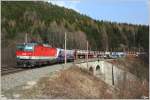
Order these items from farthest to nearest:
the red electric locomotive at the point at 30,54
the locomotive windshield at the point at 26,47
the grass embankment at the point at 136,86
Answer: the locomotive windshield at the point at 26,47, the red electric locomotive at the point at 30,54, the grass embankment at the point at 136,86

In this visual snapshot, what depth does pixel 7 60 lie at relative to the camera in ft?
173

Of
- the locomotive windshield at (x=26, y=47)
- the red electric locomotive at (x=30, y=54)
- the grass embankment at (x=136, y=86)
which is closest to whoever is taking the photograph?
the grass embankment at (x=136, y=86)

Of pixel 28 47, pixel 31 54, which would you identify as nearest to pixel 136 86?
pixel 31 54

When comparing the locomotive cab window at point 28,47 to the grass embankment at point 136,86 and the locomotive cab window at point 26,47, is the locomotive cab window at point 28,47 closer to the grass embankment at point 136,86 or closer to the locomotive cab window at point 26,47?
the locomotive cab window at point 26,47

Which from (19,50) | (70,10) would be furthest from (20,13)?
(19,50)

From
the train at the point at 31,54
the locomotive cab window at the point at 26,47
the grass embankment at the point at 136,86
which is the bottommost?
the grass embankment at the point at 136,86

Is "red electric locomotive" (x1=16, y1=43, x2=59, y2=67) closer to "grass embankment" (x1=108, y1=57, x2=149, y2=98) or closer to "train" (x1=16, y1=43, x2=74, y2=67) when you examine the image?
"train" (x1=16, y1=43, x2=74, y2=67)

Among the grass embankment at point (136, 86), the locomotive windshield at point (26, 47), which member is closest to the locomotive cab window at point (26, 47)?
the locomotive windshield at point (26, 47)

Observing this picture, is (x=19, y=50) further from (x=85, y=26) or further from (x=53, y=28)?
(x=85, y=26)

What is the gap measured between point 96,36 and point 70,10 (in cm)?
2799

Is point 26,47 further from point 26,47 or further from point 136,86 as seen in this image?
point 136,86

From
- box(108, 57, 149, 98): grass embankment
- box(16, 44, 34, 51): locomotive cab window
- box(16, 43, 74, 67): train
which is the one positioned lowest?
box(108, 57, 149, 98): grass embankment

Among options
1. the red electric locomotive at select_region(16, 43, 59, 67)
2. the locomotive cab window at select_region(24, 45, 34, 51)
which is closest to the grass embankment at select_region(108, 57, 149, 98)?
the red electric locomotive at select_region(16, 43, 59, 67)

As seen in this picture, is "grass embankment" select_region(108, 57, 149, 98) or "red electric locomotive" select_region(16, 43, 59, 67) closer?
"grass embankment" select_region(108, 57, 149, 98)
